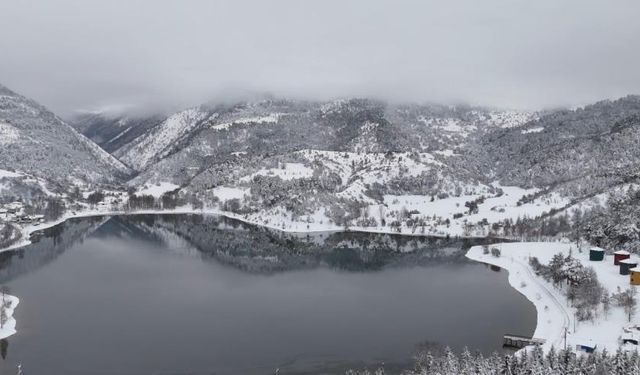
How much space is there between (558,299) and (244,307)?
52.1 meters

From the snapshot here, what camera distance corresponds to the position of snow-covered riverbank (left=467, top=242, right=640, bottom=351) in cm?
7819

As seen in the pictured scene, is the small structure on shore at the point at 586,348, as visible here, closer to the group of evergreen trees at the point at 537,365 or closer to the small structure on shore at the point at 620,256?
the group of evergreen trees at the point at 537,365

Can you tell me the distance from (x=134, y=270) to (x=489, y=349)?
81.9 m

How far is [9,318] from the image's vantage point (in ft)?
286

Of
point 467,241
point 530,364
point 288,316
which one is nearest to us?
point 530,364

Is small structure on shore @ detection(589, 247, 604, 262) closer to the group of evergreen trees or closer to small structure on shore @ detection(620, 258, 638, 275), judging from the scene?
small structure on shore @ detection(620, 258, 638, 275)

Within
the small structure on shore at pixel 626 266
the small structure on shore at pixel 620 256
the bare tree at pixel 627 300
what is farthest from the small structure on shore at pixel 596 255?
the bare tree at pixel 627 300

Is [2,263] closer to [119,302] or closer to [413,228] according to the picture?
[119,302]

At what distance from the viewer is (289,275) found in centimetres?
12888

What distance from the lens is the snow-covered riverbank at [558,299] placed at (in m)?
78.2

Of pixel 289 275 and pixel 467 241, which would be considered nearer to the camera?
pixel 289 275

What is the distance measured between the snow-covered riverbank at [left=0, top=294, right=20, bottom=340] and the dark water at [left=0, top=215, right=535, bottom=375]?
1.19 metres

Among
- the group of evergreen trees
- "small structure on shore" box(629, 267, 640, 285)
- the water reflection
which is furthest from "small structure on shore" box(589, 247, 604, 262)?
the group of evergreen trees

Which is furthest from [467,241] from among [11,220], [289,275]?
[11,220]
